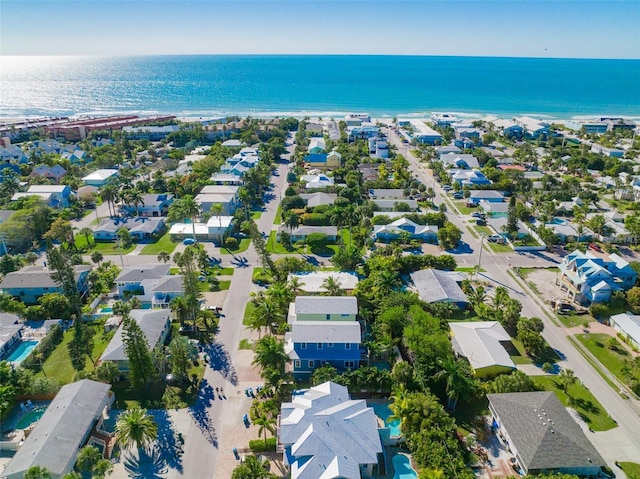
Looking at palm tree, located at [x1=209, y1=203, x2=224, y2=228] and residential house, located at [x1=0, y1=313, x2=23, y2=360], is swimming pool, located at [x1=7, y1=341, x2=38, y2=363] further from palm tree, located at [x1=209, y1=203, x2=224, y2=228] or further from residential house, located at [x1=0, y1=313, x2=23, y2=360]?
palm tree, located at [x1=209, y1=203, x2=224, y2=228]

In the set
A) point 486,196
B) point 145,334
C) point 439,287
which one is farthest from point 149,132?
point 439,287

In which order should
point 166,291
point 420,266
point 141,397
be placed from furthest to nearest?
point 420,266, point 166,291, point 141,397

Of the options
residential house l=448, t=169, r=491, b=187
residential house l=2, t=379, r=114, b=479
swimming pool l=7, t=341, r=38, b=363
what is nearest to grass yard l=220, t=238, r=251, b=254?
swimming pool l=7, t=341, r=38, b=363

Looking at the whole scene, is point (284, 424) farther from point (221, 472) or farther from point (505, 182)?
point (505, 182)

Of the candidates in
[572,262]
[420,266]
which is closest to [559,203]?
[572,262]

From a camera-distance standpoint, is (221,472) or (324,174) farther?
(324,174)

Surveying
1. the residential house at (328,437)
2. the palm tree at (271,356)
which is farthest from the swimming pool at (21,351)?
the residential house at (328,437)

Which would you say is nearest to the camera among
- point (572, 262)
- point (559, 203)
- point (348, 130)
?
point (572, 262)
